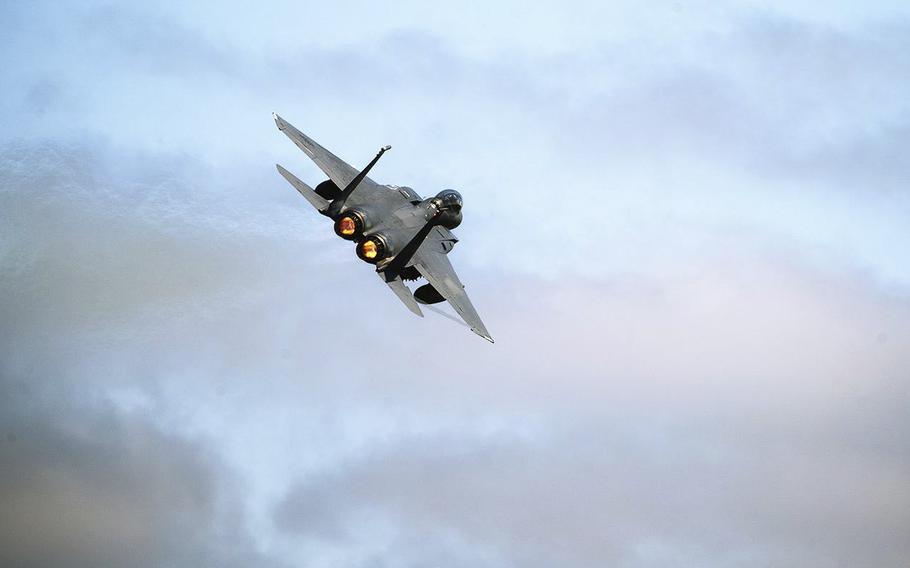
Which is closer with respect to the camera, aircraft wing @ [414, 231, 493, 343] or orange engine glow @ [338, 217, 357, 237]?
orange engine glow @ [338, 217, 357, 237]

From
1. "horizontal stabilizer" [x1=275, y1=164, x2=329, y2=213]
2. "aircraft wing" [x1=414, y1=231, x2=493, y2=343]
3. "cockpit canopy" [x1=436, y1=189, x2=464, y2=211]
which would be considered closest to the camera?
"horizontal stabilizer" [x1=275, y1=164, x2=329, y2=213]

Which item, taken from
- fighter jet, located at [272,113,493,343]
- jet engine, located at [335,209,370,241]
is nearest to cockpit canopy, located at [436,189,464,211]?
fighter jet, located at [272,113,493,343]

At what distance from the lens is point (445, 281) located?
96250mm

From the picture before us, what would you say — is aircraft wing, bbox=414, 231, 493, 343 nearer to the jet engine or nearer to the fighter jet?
the fighter jet

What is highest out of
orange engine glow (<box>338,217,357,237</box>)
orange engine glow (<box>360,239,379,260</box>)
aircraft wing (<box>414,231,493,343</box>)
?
aircraft wing (<box>414,231,493,343</box>)

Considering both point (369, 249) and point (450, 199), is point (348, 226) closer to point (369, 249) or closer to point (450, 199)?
point (369, 249)

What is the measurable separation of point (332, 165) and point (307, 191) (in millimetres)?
5241

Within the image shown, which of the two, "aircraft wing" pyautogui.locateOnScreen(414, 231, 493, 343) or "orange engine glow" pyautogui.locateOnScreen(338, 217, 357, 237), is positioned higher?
"aircraft wing" pyautogui.locateOnScreen(414, 231, 493, 343)

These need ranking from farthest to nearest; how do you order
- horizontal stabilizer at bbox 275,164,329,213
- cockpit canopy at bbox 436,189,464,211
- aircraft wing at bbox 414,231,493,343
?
cockpit canopy at bbox 436,189,464,211 → aircraft wing at bbox 414,231,493,343 → horizontal stabilizer at bbox 275,164,329,213

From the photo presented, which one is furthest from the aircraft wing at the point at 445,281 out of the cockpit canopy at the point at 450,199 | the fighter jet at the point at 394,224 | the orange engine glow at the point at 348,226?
the orange engine glow at the point at 348,226

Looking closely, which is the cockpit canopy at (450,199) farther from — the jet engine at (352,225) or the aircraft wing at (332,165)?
the jet engine at (352,225)

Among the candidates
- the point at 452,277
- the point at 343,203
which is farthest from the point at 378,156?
the point at 452,277

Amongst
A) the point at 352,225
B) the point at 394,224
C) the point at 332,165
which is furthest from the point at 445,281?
the point at 332,165

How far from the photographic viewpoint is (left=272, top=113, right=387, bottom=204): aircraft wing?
315ft
